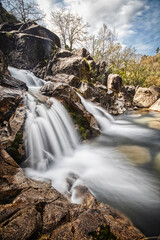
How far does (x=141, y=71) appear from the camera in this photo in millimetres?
20391

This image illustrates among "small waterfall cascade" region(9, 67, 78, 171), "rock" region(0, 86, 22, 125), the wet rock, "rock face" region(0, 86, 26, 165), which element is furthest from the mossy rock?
"rock" region(0, 86, 22, 125)

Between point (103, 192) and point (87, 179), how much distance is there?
582mm

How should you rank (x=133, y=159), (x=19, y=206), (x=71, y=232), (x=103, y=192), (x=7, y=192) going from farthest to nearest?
(x=133, y=159)
(x=103, y=192)
(x=7, y=192)
(x=19, y=206)
(x=71, y=232)

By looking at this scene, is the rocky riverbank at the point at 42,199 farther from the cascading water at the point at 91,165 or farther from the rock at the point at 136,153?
the rock at the point at 136,153

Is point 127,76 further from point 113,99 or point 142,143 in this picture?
point 142,143

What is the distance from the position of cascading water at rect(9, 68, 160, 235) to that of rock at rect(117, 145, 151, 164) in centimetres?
19

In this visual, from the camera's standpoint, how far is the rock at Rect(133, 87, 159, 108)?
15510 millimetres

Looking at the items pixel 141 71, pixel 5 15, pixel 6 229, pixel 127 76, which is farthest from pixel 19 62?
pixel 141 71

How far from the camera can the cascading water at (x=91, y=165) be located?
2.68m

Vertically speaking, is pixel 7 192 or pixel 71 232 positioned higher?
pixel 7 192

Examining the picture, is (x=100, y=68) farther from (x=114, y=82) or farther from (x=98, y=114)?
(x=98, y=114)

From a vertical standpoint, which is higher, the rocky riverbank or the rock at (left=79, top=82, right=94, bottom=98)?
the rock at (left=79, top=82, right=94, bottom=98)

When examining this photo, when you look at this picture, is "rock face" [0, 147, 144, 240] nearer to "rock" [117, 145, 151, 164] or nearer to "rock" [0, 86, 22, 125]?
"rock" [0, 86, 22, 125]

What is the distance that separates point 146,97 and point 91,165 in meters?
15.7
